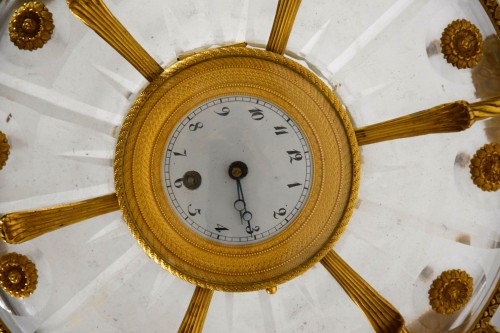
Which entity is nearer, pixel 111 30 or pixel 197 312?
pixel 111 30

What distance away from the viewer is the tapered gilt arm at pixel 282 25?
1.78 m

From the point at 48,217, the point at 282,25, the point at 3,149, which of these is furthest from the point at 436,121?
the point at 3,149

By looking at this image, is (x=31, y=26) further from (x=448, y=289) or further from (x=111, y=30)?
(x=448, y=289)

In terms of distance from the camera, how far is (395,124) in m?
1.83

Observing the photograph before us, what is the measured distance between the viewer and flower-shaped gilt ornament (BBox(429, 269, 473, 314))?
1.97 meters

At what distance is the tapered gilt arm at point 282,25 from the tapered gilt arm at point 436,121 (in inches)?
13.7

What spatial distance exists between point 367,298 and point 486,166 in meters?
0.54

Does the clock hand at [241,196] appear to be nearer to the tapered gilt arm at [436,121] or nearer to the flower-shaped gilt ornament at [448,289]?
the tapered gilt arm at [436,121]

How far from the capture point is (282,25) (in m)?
1.80

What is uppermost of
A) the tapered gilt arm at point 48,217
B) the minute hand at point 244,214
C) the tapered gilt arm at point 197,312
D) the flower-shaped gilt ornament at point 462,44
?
the flower-shaped gilt ornament at point 462,44

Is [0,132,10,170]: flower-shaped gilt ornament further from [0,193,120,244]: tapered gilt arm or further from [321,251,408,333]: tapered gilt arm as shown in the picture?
[321,251,408,333]: tapered gilt arm

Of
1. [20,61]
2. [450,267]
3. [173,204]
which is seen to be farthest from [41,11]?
[450,267]

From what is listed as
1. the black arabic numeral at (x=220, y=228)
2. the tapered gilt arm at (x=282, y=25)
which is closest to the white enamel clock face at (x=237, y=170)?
the black arabic numeral at (x=220, y=228)

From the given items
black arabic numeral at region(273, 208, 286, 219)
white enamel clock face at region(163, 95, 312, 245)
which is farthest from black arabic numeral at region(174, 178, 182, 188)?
black arabic numeral at region(273, 208, 286, 219)
